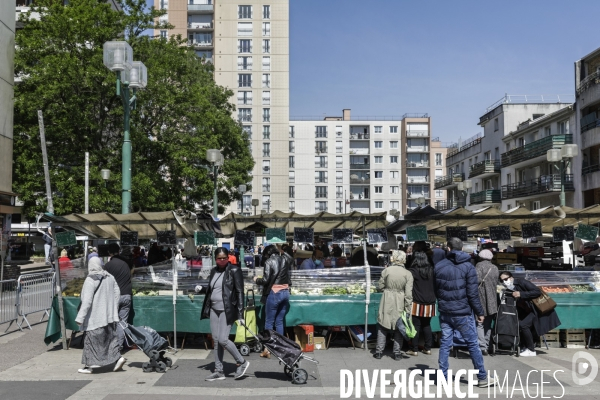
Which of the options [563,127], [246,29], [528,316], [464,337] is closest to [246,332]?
[464,337]

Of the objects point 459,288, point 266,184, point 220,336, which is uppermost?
point 266,184

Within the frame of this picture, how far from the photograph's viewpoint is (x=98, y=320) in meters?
9.88

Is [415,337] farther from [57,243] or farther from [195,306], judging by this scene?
[57,243]

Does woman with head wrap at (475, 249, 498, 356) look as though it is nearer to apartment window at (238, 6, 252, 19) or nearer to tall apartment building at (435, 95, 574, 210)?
tall apartment building at (435, 95, 574, 210)

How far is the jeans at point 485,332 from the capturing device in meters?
10.8

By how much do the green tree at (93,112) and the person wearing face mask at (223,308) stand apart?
20.8m

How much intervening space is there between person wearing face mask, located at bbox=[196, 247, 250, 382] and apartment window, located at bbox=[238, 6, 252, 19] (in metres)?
75.4

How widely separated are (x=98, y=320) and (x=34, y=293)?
6256 mm

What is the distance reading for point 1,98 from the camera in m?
23.2

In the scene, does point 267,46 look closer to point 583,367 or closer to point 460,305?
point 583,367

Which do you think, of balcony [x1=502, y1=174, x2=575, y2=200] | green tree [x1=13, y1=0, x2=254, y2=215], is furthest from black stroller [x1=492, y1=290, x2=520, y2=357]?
balcony [x1=502, y1=174, x2=575, y2=200]

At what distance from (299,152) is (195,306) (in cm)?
8135

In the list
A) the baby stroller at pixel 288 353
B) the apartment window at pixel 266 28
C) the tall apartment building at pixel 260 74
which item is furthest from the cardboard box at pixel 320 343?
the apartment window at pixel 266 28

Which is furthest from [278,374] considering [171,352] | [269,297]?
[171,352]
